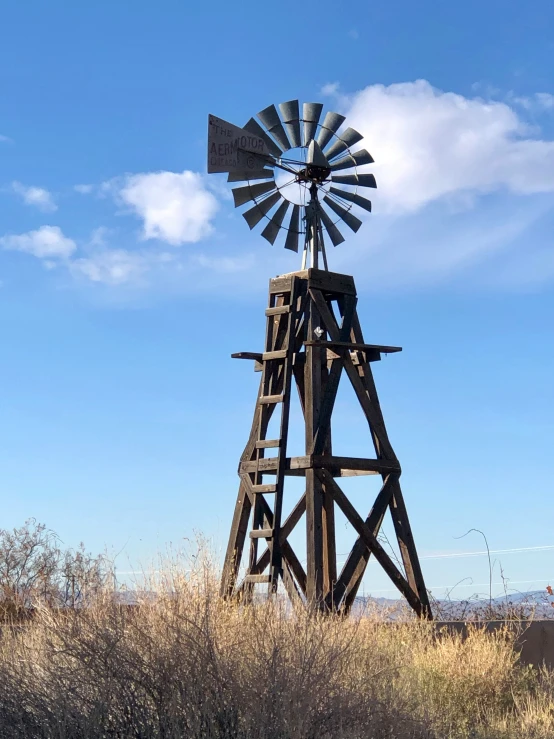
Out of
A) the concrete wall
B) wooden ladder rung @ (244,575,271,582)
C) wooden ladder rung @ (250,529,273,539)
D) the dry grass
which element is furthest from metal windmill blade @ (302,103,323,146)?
the dry grass

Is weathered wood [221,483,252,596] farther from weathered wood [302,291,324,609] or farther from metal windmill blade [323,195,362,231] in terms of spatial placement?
metal windmill blade [323,195,362,231]

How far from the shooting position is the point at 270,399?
13.2 meters

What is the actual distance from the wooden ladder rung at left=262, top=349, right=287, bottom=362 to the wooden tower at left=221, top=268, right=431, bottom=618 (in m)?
0.01

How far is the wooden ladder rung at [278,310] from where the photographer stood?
43.7 feet

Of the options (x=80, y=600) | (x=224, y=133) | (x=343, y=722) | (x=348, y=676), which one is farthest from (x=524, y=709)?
(x=224, y=133)

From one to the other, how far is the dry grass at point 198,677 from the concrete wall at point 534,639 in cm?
279

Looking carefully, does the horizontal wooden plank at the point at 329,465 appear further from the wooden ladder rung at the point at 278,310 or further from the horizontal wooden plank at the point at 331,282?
the horizontal wooden plank at the point at 331,282

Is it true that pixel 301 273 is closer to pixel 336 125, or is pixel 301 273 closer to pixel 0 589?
pixel 336 125

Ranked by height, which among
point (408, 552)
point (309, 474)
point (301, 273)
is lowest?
point (408, 552)

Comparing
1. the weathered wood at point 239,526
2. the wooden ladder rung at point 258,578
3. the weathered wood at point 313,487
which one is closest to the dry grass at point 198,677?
the weathered wood at point 313,487

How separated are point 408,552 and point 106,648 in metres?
6.49

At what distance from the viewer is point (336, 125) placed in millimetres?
14203

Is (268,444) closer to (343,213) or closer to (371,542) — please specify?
(371,542)

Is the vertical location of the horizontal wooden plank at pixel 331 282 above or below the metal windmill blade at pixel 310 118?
below
